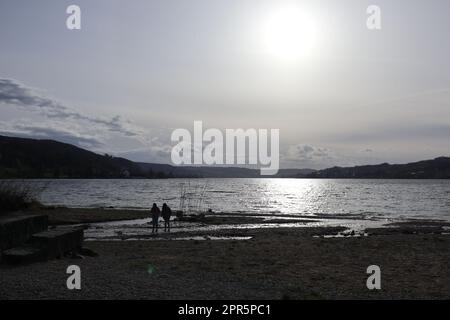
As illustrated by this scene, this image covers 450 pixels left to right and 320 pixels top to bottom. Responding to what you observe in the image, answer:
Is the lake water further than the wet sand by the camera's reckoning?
Yes

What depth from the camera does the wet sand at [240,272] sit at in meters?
11.6

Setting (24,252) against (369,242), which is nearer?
(24,252)

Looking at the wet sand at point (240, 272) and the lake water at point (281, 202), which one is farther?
the lake water at point (281, 202)

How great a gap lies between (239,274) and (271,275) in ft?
3.48

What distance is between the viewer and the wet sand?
458 inches

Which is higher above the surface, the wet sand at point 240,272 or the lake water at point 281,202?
the wet sand at point 240,272

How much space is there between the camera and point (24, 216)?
717 inches

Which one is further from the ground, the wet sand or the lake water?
the wet sand

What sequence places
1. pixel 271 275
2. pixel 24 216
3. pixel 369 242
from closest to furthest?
1. pixel 271 275
2. pixel 24 216
3. pixel 369 242
